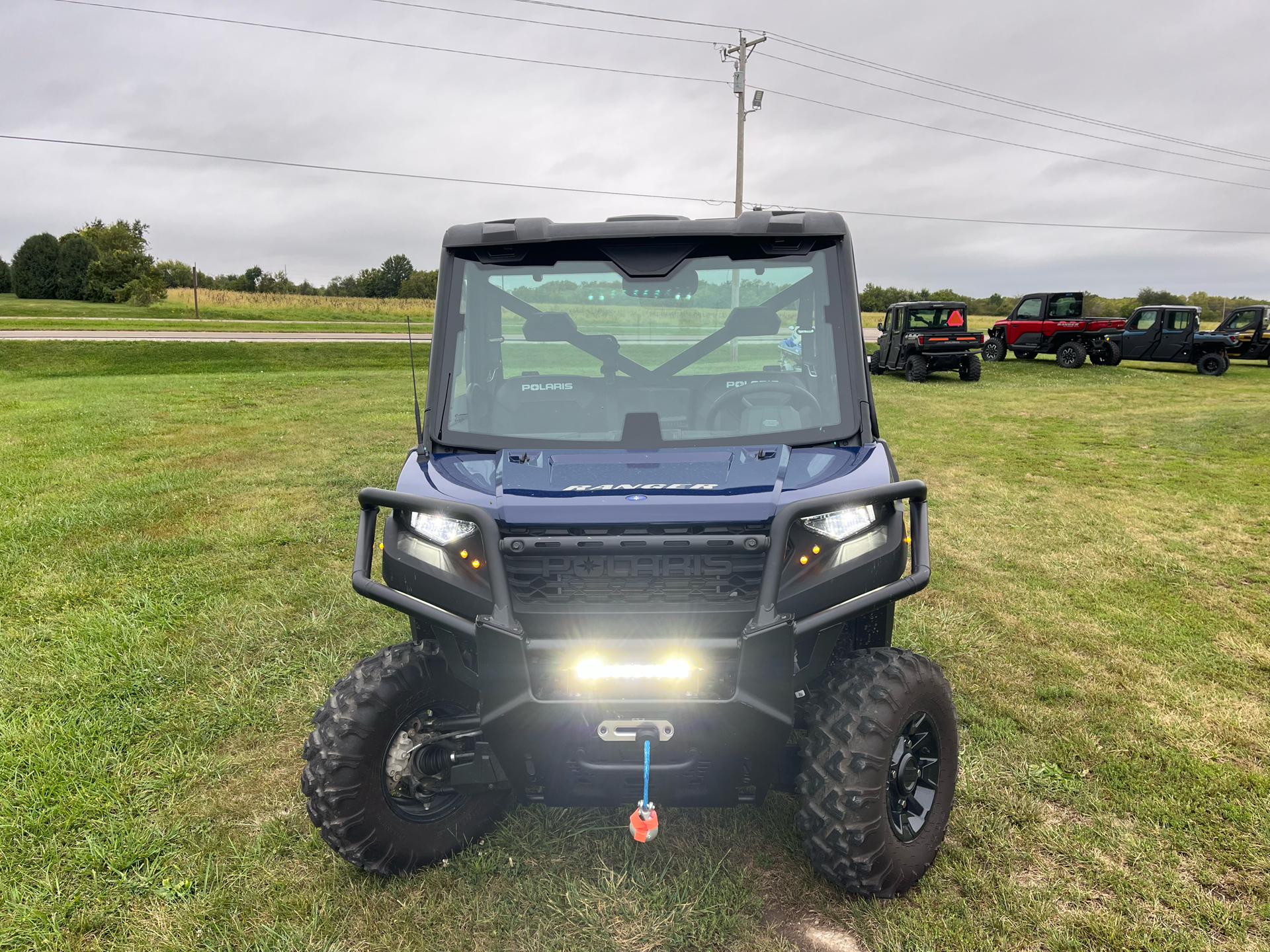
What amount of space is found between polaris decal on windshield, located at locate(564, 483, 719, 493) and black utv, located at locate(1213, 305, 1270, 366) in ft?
92.1

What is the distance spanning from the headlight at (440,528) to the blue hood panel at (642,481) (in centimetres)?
7

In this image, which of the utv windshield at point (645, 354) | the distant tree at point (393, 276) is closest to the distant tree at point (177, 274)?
the distant tree at point (393, 276)

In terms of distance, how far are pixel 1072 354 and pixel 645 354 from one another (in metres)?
23.6

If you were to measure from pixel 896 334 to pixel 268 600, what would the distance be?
1850cm

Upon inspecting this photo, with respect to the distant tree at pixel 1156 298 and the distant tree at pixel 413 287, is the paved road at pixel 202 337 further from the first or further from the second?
the distant tree at pixel 1156 298

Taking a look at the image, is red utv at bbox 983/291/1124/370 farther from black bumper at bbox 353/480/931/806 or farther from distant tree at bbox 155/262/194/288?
distant tree at bbox 155/262/194/288

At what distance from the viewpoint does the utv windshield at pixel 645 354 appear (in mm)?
2844

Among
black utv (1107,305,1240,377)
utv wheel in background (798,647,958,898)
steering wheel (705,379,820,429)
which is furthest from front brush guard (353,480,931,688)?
black utv (1107,305,1240,377)

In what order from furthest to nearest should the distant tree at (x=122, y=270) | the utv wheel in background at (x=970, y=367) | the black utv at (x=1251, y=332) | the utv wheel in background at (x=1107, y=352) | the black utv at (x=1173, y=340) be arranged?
the distant tree at (x=122, y=270) < the black utv at (x=1251, y=332) < the utv wheel in background at (x=1107, y=352) < the black utv at (x=1173, y=340) < the utv wheel in background at (x=970, y=367)

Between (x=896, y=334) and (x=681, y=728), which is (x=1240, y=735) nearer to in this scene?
(x=681, y=728)

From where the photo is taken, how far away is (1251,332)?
24.3 metres

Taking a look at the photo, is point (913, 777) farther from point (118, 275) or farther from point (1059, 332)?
point (118, 275)

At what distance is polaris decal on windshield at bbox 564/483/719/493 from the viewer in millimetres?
2252

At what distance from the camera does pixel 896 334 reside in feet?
67.6
